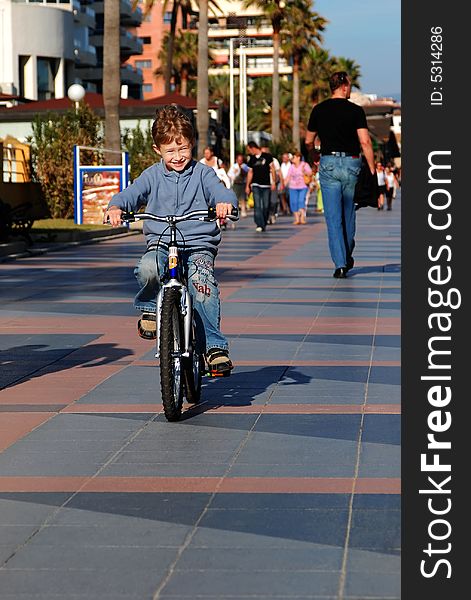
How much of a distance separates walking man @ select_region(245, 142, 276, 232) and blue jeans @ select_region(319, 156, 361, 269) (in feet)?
46.5

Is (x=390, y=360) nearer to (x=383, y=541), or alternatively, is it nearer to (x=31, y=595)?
(x=383, y=541)

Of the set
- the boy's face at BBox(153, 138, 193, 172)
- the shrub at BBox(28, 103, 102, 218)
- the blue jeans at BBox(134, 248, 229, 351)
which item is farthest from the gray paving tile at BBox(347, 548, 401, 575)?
the shrub at BBox(28, 103, 102, 218)

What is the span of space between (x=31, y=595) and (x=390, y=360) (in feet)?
18.5

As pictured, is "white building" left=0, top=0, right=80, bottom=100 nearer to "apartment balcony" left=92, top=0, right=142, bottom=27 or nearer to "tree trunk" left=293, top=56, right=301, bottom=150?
"tree trunk" left=293, top=56, right=301, bottom=150

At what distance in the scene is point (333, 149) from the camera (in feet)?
52.7

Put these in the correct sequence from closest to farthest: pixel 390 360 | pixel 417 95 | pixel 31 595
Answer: pixel 417 95 < pixel 31 595 < pixel 390 360

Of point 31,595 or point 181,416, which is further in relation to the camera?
point 181,416

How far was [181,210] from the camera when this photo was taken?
25.8 feet

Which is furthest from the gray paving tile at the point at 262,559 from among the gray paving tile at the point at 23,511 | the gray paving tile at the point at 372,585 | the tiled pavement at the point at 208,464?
the gray paving tile at the point at 23,511

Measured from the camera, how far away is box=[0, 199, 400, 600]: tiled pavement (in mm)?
4766

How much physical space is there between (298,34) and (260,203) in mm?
53871

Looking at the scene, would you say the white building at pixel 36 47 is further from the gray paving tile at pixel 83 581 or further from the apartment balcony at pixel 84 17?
the gray paving tile at pixel 83 581

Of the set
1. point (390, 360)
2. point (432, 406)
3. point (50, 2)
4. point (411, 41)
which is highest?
point (50, 2)

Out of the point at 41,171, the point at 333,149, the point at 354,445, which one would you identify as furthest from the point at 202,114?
the point at 354,445
